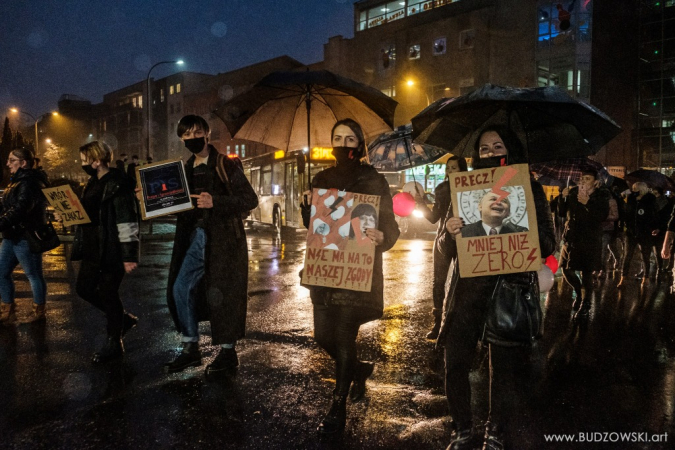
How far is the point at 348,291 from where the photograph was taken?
11.8ft

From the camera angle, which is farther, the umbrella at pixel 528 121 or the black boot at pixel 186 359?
the black boot at pixel 186 359

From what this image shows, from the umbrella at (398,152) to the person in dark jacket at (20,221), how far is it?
15.2 feet

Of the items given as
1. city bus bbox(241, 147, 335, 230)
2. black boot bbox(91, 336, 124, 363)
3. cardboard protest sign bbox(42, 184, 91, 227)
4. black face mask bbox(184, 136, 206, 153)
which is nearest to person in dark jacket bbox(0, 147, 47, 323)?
cardboard protest sign bbox(42, 184, 91, 227)

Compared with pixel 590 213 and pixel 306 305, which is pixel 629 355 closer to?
pixel 590 213

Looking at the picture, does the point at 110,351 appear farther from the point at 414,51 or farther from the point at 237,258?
the point at 414,51

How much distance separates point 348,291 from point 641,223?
33.2 ft

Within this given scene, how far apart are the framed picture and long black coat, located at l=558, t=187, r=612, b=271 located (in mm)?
5492

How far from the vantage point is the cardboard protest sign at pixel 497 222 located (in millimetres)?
3020

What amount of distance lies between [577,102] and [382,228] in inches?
62.3

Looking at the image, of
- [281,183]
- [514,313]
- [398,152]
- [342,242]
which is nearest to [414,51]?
[281,183]

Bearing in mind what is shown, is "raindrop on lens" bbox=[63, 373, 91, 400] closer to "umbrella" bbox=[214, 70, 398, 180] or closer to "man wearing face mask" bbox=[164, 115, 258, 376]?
"man wearing face mask" bbox=[164, 115, 258, 376]

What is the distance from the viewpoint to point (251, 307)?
24.5 feet

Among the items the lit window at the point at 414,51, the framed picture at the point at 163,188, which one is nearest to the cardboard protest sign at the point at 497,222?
the framed picture at the point at 163,188

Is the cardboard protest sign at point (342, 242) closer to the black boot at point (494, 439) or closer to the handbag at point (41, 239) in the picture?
the black boot at point (494, 439)
